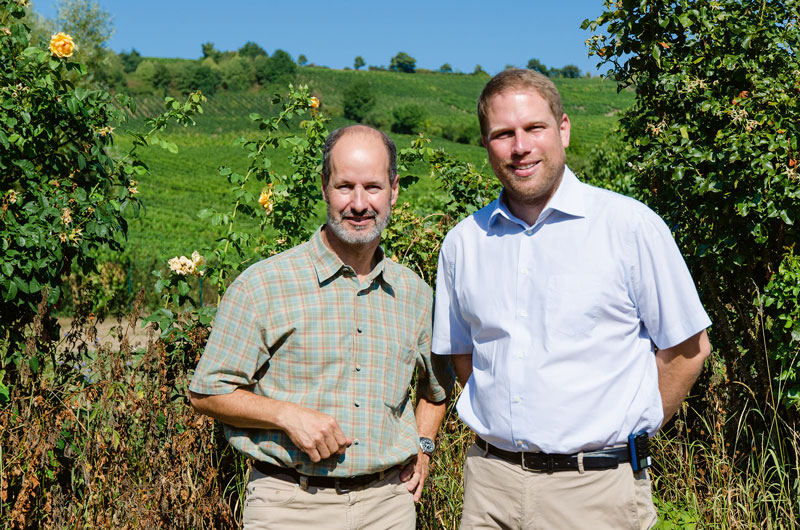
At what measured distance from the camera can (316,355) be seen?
2414 millimetres

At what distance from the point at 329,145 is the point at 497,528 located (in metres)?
1.34

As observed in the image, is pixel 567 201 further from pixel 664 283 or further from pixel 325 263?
pixel 325 263

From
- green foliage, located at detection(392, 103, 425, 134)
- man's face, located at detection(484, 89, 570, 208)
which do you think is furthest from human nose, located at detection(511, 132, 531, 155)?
green foliage, located at detection(392, 103, 425, 134)

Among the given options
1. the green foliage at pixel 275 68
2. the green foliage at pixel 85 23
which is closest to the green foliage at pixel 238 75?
the green foliage at pixel 275 68

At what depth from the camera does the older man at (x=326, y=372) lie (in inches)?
92.7

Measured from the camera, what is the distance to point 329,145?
2486 millimetres

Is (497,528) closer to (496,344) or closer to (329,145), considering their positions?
(496,344)

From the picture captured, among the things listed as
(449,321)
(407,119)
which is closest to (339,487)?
(449,321)

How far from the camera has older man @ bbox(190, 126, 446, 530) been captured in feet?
7.73

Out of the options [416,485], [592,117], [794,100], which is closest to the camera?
[416,485]

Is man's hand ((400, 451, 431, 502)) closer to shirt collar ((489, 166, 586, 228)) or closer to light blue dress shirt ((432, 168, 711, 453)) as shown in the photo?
light blue dress shirt ((432, 168, 711, 453))

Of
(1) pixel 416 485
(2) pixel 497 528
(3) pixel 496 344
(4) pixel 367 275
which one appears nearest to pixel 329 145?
(4) pixel 367 275

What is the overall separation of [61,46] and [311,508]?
8.81 ft

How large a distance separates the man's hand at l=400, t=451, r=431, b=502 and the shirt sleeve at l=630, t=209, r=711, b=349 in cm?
93
